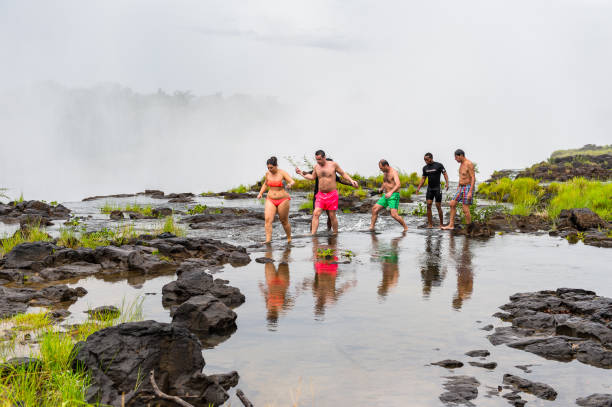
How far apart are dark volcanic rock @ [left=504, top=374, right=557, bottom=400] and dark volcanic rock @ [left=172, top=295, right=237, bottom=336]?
3.18m

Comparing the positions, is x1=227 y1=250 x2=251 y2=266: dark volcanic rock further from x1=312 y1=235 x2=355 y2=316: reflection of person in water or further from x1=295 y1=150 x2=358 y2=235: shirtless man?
x1=295 y1=150 x2=358 y2=235: shirtless man

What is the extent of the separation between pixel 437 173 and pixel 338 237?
4.01 m

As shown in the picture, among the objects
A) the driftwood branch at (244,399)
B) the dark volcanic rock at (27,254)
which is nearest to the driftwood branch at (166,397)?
the driftwood branch at (244,399)

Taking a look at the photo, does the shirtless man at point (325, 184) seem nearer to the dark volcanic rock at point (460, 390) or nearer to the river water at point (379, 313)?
the river water at point (379, 313)

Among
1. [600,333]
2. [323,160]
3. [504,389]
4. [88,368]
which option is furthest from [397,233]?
[88,368]

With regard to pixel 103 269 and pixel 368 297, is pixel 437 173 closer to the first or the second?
pixel 368 297

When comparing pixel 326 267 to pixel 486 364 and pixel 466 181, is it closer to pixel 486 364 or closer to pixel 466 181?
pixel 486 364

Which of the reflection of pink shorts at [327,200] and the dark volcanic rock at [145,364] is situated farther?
the reflection of pink shorts at [327,200]

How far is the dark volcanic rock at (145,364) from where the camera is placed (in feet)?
14.7

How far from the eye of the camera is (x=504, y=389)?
4855mm

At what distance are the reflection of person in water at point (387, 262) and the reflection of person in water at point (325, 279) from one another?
1.92 ft

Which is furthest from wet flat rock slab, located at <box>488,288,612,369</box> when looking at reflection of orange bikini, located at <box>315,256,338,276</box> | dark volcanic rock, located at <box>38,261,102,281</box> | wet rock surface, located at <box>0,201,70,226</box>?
wet rock surface, located at <box>0,201,70,226</box>

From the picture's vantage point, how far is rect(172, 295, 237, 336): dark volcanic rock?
6422 mm

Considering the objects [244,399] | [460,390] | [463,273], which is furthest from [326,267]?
[244,399]
